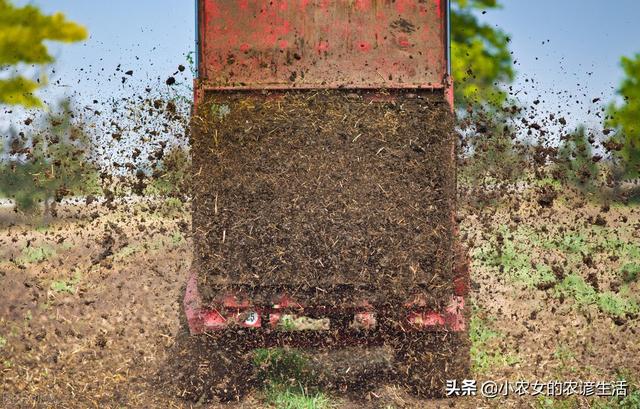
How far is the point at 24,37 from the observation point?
16531 millimetres

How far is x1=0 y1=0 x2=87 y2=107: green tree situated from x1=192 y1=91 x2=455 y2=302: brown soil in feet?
38.6

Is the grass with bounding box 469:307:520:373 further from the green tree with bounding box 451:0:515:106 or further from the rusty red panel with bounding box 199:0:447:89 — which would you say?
the green tree with bounding box 451:0:515:106

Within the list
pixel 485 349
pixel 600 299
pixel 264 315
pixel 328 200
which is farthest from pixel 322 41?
pixel 600 299

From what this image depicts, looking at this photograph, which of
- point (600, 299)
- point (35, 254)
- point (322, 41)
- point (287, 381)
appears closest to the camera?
point (322, 41)

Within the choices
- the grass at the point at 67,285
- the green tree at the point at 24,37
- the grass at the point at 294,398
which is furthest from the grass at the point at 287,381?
the green tree at the point at 24,37

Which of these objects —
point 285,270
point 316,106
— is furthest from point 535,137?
point 285,270

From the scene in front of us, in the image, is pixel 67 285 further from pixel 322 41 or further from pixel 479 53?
pixel 479 53

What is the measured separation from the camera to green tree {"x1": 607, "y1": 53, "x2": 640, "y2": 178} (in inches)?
846

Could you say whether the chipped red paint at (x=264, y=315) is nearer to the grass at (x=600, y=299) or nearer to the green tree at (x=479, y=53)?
the grass at (x=600, y=299)

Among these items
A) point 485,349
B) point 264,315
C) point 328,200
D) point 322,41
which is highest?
point 322,41

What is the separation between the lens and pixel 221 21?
6.53 metres

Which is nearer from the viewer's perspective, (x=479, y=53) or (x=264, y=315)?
(x=264, y=315)

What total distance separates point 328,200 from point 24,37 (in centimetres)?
1261

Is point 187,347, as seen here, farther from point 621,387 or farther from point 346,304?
point 621,387
